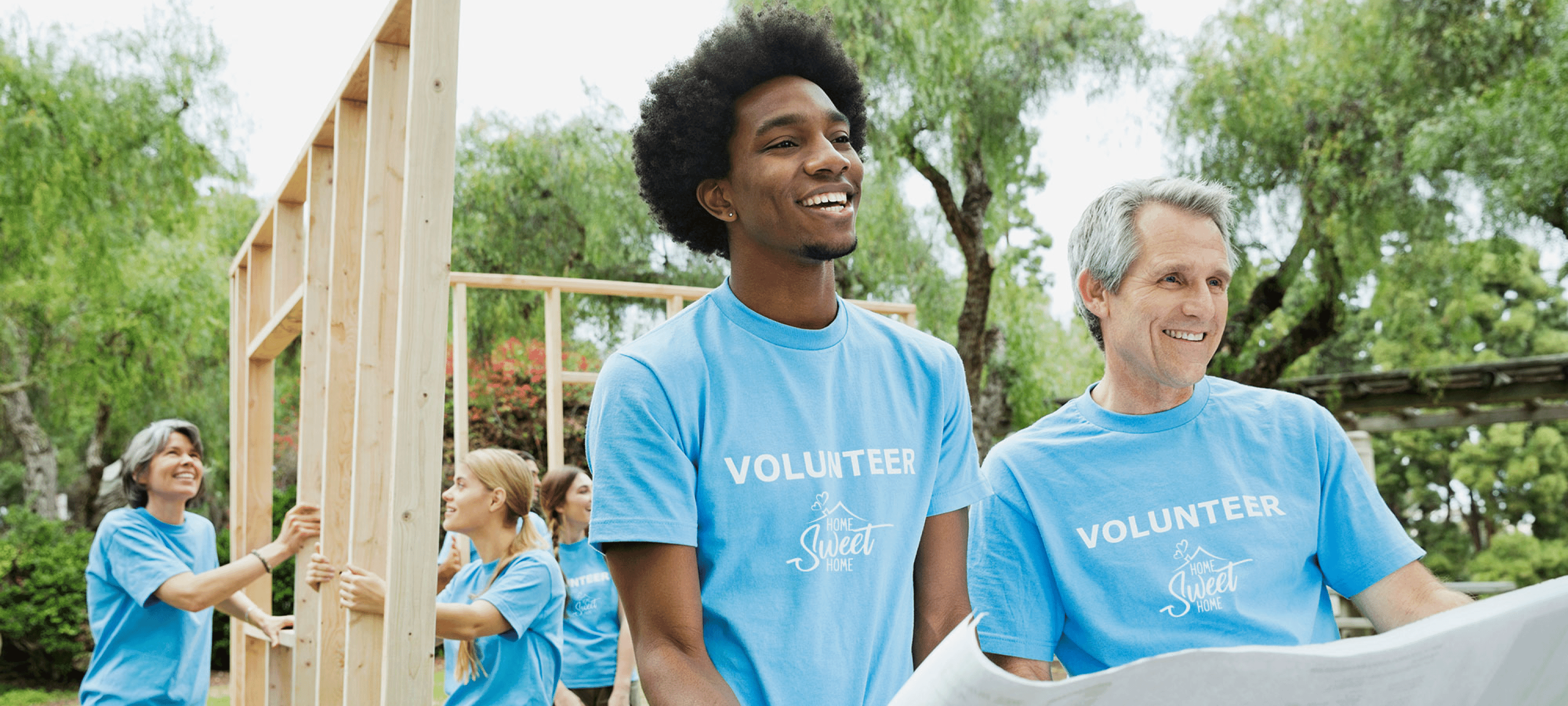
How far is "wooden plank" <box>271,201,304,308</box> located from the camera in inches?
183

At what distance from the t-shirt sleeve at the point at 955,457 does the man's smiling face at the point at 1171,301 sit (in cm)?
29

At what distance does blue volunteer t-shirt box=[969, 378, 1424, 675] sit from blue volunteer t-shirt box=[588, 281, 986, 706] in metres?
0.19

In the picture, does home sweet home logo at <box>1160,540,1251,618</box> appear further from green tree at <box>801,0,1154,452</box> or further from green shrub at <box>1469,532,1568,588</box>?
green shrub at <box>1469,532,1568,588</box>

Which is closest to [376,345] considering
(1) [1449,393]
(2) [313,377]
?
(2) [313,377]

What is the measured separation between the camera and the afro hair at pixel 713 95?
1.62 m

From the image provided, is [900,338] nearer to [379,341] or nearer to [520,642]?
[379,341]

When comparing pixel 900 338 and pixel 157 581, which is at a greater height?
pixel 900 338

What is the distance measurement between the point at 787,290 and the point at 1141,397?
0.60 metres

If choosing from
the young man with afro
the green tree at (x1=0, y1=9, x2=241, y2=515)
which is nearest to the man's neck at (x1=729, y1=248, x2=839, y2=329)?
the young man with afro

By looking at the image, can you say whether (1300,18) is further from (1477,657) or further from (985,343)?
(1477,657)

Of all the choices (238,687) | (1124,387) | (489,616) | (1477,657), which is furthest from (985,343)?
(1477,657)

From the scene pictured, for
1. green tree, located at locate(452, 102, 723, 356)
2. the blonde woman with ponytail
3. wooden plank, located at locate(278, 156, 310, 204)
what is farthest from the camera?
green tree, located at locate(452, 102, 723, 356)

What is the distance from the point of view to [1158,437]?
174cm

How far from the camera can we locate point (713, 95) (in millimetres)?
1616
